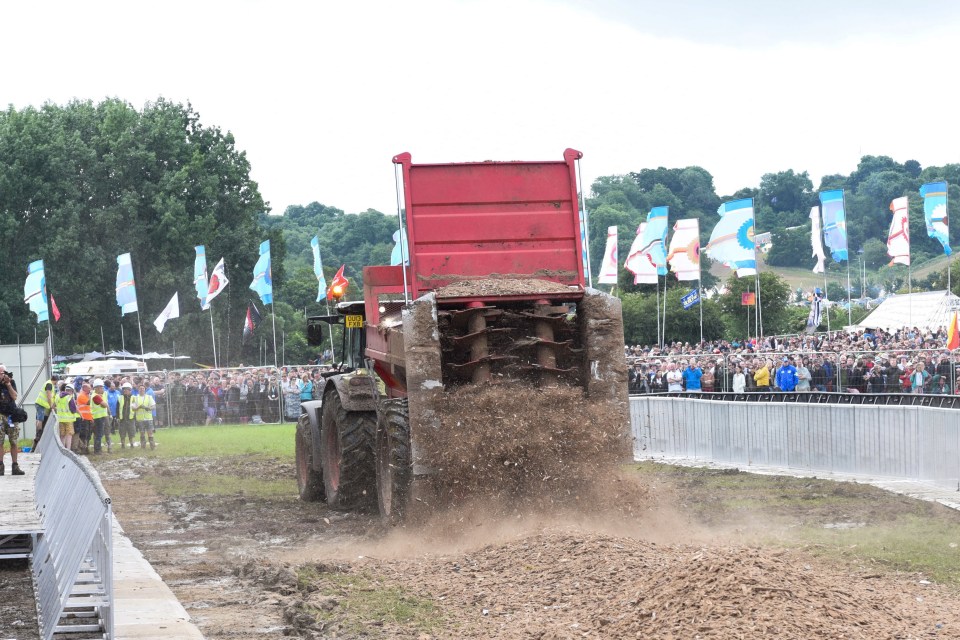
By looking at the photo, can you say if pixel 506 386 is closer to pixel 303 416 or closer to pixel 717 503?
pixel 717 503

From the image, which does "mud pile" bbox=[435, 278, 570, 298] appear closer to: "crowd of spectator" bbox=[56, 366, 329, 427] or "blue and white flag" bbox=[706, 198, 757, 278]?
"blue and white flag" bbox=[706, 198, 757, 278]

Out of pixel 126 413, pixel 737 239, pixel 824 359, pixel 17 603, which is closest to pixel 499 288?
pixel 17 603

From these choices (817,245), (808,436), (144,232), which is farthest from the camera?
(144,232)

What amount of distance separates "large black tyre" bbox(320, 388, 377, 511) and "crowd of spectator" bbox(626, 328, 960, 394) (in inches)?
521

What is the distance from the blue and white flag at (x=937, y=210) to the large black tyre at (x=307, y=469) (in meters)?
27.1

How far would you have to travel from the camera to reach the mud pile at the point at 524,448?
1172 centimetres

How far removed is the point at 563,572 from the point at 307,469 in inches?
317

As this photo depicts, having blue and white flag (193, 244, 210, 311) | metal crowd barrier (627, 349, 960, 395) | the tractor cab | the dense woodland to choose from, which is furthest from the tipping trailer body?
the dense woodland

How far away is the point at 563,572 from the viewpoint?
9328mm

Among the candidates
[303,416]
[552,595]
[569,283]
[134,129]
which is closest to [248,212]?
[134,129]

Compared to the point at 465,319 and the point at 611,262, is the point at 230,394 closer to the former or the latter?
the point at 611,262

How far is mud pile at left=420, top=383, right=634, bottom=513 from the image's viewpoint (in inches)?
461

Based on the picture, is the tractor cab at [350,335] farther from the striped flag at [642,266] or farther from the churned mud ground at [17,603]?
the striped flag at [642,266]

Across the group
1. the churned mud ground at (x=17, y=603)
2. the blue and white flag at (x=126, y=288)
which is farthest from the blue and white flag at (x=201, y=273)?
the churned mud ground at (x=17, y=603)
